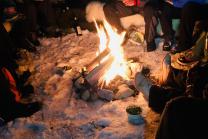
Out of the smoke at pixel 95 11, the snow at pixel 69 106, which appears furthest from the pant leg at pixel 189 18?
the smoke at pixel 95 11

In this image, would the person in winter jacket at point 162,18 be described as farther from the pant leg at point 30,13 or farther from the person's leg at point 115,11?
the pant leg at point 30,13

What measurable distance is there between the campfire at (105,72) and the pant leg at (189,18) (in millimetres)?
1014

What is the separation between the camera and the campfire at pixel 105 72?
507cm

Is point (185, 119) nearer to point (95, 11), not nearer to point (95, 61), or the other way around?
point (95, 61)

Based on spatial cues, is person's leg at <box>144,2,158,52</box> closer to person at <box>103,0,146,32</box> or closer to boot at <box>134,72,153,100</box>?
person at <box>103,0,146,32</box>

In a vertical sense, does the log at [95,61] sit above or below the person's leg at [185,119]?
below

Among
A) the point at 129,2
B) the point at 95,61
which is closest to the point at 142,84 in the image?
the point at 95,61

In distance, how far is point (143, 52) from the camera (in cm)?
646

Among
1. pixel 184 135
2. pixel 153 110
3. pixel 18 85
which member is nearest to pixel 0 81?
pixel 18 85

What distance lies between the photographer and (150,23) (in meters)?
6.57

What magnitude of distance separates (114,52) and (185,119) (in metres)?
3.75

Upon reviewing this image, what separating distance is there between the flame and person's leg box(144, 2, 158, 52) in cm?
55

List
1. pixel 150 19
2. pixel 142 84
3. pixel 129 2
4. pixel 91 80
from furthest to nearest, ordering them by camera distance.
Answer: pixel 129 2 → pixel 150 19 → pixel 91 80 → pixel 142 84

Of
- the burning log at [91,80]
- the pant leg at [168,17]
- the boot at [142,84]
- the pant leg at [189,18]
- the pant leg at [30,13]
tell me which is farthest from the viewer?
the pant leg at [30,13]
